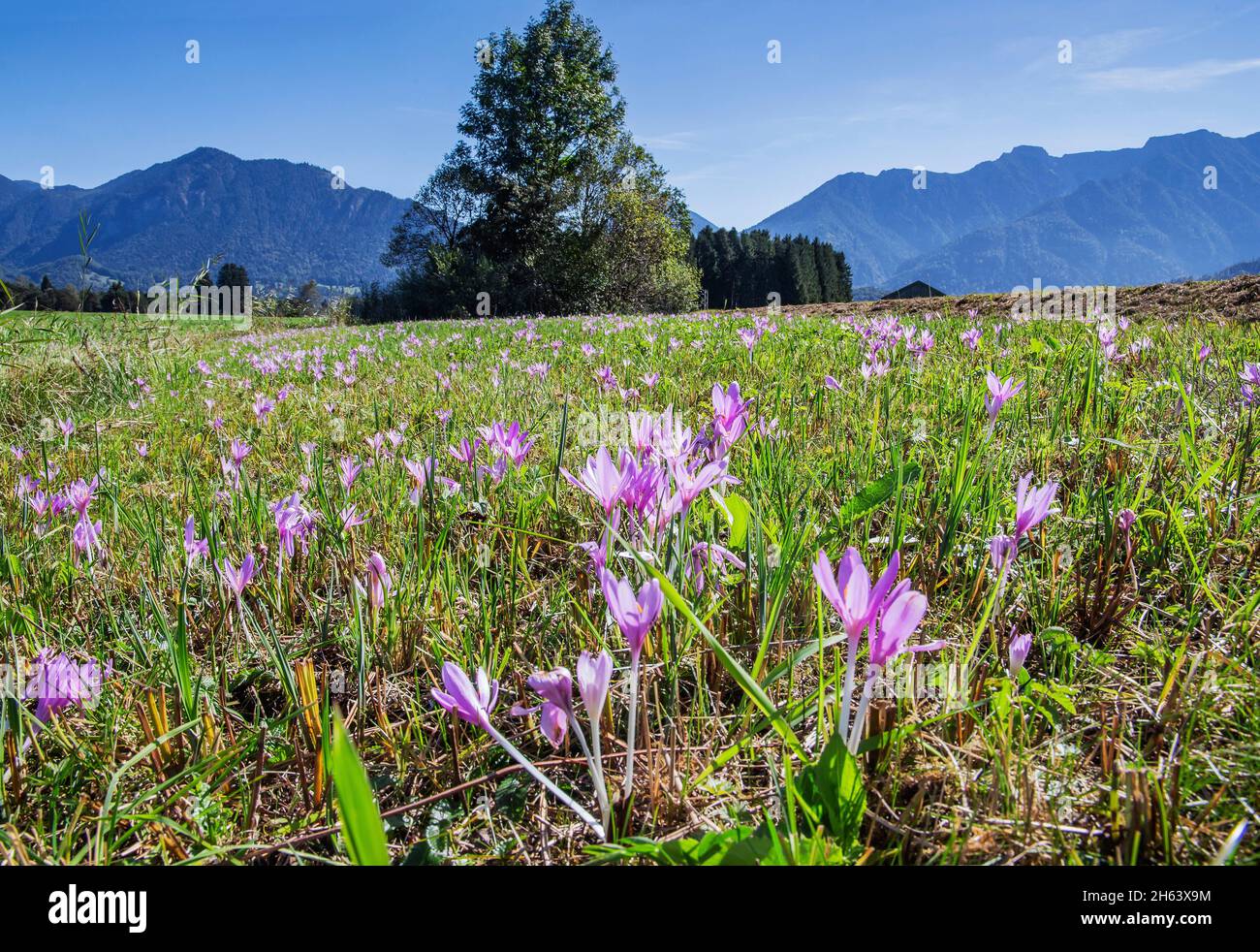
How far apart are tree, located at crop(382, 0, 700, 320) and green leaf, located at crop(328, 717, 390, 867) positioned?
129 feet

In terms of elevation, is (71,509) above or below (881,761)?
above

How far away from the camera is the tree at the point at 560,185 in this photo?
131ft

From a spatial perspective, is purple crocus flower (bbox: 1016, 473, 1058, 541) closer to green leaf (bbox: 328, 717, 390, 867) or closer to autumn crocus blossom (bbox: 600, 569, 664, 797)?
autumn crocus blossom (bbox: 600, 569, 664, 797)

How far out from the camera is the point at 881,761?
1.00 meters

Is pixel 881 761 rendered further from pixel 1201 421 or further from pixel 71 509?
pixel 71 509

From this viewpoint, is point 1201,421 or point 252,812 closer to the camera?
point 252,812

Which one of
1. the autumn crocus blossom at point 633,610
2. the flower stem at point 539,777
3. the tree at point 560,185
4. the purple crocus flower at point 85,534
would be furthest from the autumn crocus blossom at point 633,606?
the tree at point 560,185

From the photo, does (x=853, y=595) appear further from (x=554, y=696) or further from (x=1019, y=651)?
(x=1019, y=651)

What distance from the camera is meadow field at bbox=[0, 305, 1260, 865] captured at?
0.88 meters

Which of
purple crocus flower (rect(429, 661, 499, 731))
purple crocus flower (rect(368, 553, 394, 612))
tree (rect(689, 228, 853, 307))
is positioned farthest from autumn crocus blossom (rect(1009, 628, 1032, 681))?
tree (rect(689, 228, 853, 307))

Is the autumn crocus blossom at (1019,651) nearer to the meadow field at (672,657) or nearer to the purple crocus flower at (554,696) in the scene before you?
the meadow field at (672,657)
